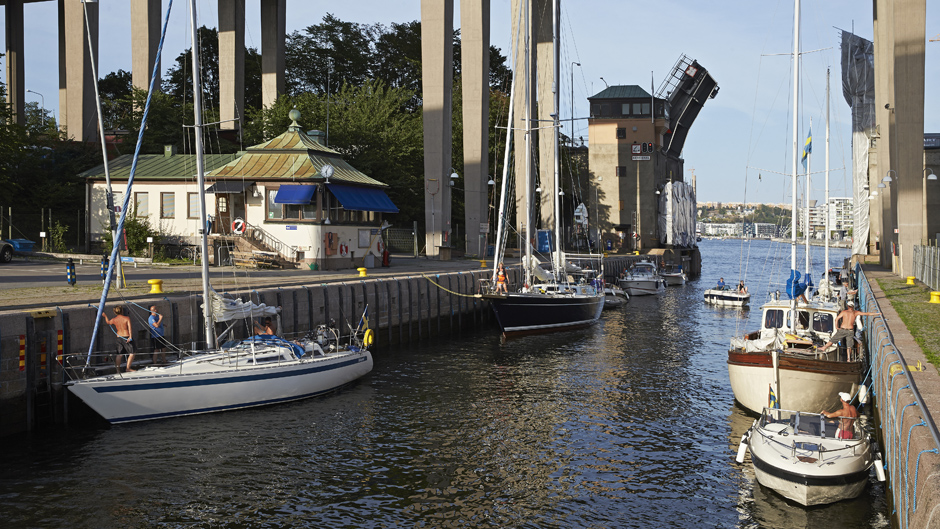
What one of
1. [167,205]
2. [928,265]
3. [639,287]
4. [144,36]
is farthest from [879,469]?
[144,36]

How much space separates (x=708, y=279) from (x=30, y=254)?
66264 mm

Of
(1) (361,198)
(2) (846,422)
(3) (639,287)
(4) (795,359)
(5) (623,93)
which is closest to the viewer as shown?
(2) (846,422)

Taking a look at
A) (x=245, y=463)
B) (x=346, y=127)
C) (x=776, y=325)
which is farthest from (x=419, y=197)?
(x=245, y=463)

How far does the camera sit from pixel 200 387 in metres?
20.2

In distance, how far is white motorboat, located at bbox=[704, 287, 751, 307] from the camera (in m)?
51.8

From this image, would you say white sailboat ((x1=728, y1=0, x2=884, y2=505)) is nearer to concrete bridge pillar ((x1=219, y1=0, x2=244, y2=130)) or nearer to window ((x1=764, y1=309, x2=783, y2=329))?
window ((x1=764, y1=309, x2=783, y2=329))

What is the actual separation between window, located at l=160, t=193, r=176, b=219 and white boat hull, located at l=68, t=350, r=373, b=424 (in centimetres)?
2308

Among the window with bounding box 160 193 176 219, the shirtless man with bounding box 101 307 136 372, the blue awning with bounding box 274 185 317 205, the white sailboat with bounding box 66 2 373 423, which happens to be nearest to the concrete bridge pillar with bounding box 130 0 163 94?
the window with bounding box 160 193 176 219

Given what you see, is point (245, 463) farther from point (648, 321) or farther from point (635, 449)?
point (648, 321)

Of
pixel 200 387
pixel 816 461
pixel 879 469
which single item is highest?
pixel 200 387

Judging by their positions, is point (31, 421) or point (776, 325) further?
point (776, 325)

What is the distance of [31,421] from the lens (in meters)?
18.4

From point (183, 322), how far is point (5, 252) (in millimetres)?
18800

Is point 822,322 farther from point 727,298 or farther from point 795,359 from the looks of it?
point 727,298
